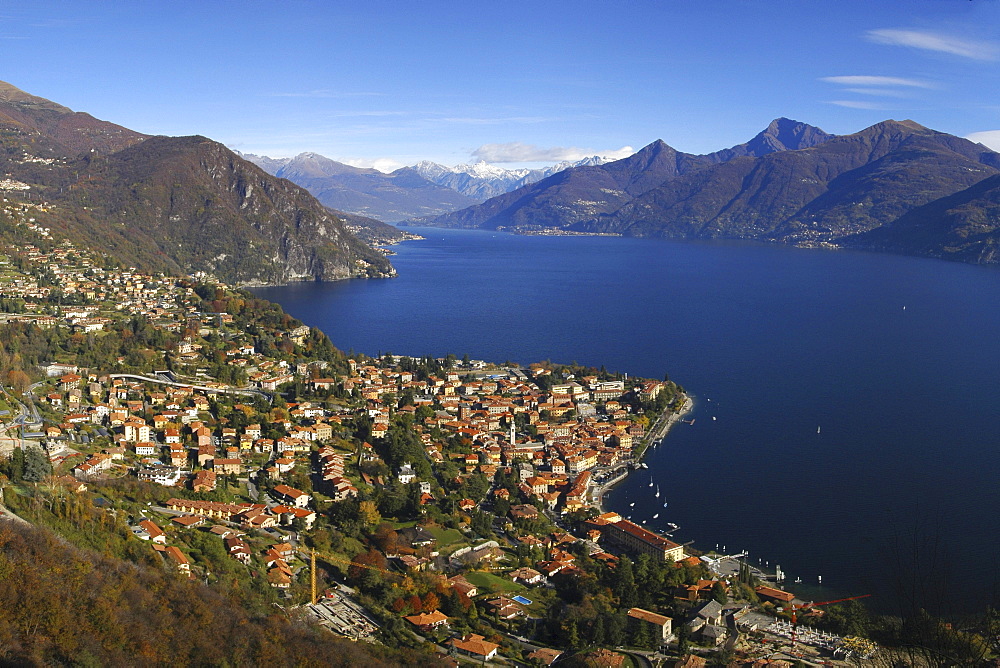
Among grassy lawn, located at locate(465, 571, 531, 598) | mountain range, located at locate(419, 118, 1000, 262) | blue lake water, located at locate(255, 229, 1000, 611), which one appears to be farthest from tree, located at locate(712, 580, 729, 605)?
mountain range, located at locate(419, 118, 1000, 262)

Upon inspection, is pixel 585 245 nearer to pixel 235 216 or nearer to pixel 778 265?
pixel 778 265

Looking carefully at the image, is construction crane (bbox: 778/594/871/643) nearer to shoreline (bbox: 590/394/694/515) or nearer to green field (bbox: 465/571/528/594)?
green field (bbox: 465/571/528/594)

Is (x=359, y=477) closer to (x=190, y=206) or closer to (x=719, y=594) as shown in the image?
(x=719, y=594)

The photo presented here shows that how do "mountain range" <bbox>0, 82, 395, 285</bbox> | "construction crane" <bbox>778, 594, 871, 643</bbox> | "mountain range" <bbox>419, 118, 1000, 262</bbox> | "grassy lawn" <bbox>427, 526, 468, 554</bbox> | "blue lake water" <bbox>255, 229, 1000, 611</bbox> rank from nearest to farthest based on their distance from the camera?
"construction crane" <bbox>778, 594, 871, 643</bbox> < "grassy lawn" <bbox>427, 526, 468, 554</bbox> < "blue lake water" <bbox>255, 229, 1000, 611</bbox> < "mountain range" <bbox>0, 82, 395, 285</bbox> < "mountain range" <bbox>419, 118, 1000, 262</bbox>

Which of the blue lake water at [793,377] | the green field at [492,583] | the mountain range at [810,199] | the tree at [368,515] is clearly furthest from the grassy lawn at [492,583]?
the mountain range at [810,199]

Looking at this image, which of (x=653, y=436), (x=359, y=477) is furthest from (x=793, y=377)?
(x=359, y=477)

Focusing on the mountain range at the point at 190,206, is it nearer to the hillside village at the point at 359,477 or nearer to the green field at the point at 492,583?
the hillside village at the point at 359,477
